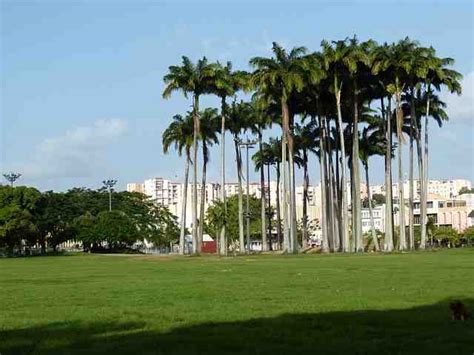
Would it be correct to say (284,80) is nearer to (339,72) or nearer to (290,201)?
(339,72)

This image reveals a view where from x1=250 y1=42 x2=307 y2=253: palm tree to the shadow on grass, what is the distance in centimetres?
5772

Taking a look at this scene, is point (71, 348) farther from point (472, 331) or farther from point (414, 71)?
point (414, 71)

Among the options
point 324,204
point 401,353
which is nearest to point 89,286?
point 401,353

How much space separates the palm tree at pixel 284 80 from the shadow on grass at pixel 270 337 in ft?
189

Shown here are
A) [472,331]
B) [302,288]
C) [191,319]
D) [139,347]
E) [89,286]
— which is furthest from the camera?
[89,286]

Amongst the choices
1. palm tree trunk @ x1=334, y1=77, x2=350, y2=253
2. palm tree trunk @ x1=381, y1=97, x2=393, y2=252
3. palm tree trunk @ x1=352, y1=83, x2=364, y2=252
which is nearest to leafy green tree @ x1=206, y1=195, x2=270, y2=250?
palm tree trunk @ x1=334, y1=77, x2=350, y2=253

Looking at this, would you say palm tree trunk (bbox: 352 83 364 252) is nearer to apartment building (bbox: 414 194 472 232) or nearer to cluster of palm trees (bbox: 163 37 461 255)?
cluster of palm trees (bbox: 163 37 461 255)

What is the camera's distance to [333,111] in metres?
80.8

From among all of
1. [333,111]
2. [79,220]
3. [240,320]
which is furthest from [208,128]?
[240,320]

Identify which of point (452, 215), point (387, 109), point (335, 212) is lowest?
point (335, 212)

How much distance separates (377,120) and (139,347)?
74824 mm

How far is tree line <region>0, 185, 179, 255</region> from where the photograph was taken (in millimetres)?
100625

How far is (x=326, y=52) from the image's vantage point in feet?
235

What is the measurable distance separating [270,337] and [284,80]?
6017cm
